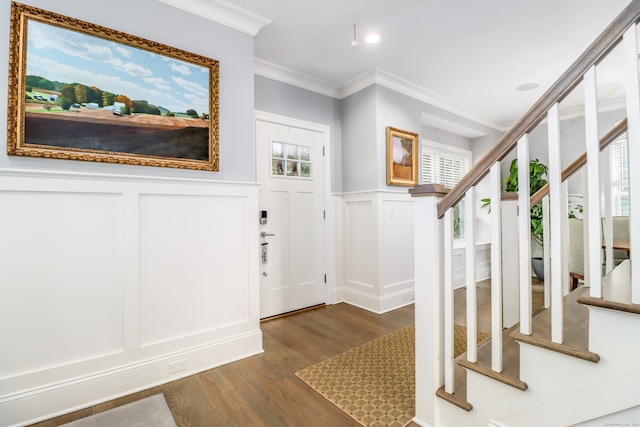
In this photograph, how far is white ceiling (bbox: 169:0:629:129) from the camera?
7.48ft

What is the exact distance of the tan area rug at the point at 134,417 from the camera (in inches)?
61.8

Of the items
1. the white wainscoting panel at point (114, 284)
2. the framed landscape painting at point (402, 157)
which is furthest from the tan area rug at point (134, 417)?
the framed landscape painting at point (402, 157)

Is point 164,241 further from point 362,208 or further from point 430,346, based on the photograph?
point 362,208

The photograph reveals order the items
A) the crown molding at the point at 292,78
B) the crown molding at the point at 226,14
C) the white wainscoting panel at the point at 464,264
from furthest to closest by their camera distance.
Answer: the white wainscoting panel at the point at 464,264, the crown molding at the point at 292,78, the crown molding at the point at 226,14

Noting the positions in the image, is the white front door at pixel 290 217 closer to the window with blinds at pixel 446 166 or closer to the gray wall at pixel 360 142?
the gray wall at pixel 360 142

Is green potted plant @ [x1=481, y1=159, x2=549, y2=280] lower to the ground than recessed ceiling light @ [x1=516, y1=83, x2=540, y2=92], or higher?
lower

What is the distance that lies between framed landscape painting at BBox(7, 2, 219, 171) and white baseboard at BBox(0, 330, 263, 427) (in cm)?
130

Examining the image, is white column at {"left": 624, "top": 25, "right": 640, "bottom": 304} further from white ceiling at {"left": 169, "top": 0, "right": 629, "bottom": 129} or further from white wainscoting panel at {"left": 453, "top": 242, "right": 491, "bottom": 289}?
→ white wainscoting panel at {"left": 453, "top": 242, "right": 491, "bottom": 289}

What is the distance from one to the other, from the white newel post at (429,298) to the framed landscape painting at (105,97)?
153cm

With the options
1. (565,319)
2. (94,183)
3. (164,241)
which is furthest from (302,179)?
(565,319)

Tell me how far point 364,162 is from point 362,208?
54 cm

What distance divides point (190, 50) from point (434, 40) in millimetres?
2104

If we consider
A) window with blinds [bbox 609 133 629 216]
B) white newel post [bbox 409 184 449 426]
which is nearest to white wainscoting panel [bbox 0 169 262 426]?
white newel post [bbox 409 184 449 426]

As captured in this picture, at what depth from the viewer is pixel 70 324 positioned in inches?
67.8
